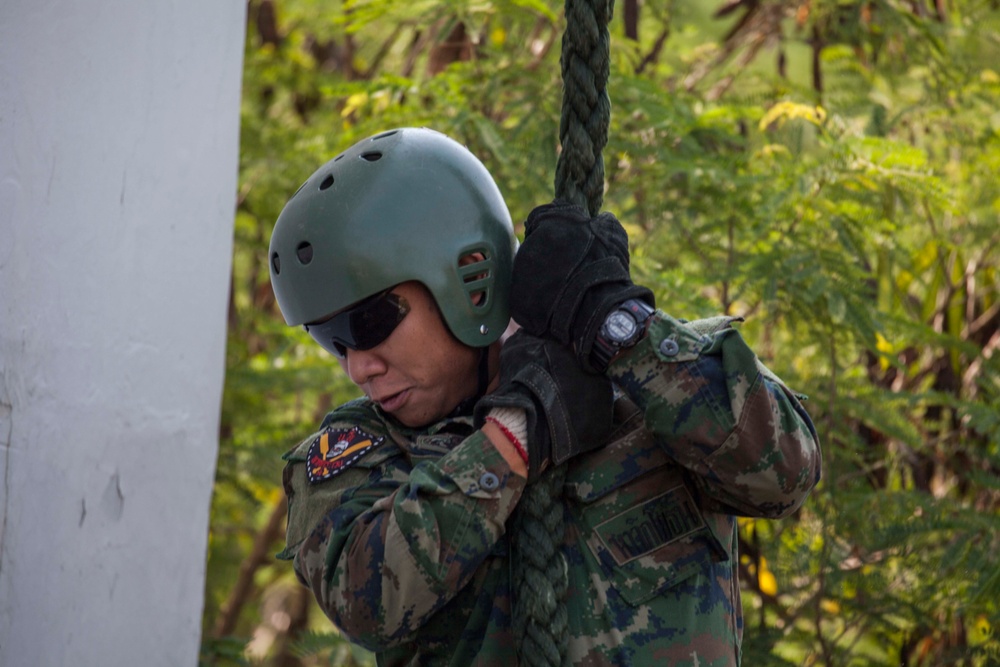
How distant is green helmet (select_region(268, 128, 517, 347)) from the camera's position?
204cm

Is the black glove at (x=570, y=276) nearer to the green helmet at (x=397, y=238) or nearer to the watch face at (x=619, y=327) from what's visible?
the watch face at (x=619, y=327)

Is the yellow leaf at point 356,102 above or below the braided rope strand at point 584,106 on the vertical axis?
below

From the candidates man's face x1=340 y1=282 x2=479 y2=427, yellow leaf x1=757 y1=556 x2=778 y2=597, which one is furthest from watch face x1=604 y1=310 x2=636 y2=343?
yellow leaf x1=757 y1=556 x2=778 y2=597

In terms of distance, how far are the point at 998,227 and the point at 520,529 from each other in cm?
414

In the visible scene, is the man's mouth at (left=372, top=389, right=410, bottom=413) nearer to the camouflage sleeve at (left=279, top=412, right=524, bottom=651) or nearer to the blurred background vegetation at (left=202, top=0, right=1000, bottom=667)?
the camouflage sleeve at (left=279, top=412, right=524, bottom=651)

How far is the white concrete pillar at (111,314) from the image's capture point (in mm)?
2299

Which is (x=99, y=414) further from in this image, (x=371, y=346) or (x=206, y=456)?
(x=371, y=346)

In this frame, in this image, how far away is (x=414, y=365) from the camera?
205 cm

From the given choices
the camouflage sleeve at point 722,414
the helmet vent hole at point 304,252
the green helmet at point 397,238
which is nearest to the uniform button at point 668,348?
the camouflage sleeve at point 722,414

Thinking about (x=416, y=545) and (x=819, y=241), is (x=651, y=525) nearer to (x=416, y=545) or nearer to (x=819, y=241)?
(x=416, y=545)

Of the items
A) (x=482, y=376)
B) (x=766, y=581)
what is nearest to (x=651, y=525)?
(x=482, y=376)

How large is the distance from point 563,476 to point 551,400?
165 millimetres

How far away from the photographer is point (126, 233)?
253cm

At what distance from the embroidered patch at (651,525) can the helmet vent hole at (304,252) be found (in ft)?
2.55
